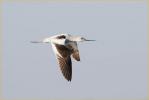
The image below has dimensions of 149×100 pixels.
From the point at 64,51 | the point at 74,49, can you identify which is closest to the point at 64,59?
the point at 64,51

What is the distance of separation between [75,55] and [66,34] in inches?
47.8

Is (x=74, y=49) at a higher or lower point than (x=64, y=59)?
higher

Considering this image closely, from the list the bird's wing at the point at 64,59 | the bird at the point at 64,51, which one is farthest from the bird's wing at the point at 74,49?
the bird's wing at the point at 64,59

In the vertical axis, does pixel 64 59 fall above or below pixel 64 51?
below

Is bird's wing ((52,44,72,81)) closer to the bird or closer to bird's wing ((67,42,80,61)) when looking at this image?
the bird

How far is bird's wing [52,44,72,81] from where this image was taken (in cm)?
1096

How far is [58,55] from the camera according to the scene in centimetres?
1111

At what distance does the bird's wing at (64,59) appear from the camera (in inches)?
432

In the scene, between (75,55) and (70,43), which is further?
(75,55)

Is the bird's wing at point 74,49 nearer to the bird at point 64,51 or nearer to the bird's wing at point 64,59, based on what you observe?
the bird at point 64,51

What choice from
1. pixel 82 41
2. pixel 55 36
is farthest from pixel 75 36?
pixel 55 36

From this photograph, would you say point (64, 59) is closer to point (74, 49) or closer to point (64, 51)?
point (64, 51)

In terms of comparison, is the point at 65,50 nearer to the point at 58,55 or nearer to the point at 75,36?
the point at 58,55

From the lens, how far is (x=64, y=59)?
36.3 ft
